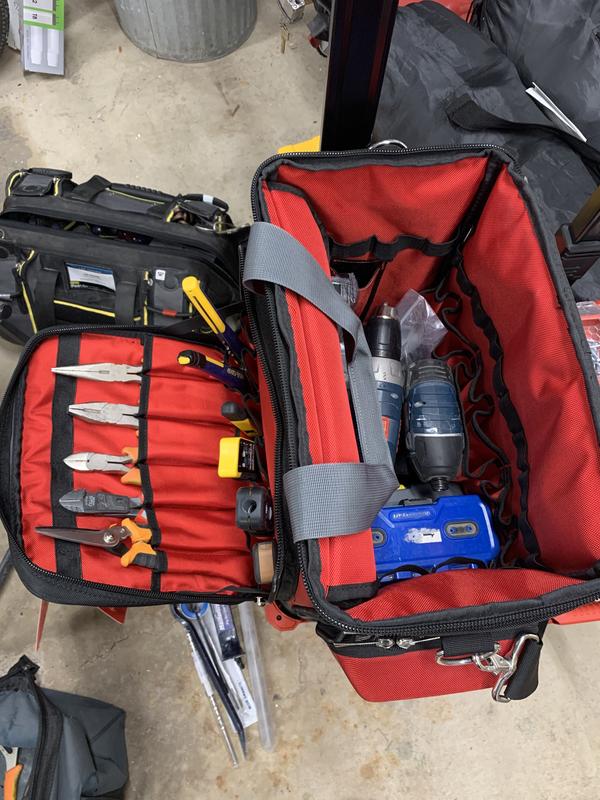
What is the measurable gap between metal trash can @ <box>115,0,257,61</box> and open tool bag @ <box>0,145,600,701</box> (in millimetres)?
1200

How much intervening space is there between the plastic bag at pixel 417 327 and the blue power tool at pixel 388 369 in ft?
0.23

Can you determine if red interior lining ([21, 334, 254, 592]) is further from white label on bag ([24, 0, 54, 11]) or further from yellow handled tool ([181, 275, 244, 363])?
white label on bag ([24, 0, 54, 11])

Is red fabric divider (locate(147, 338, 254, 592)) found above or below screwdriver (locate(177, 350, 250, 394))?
below

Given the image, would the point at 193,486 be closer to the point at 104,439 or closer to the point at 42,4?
the point at 104,439

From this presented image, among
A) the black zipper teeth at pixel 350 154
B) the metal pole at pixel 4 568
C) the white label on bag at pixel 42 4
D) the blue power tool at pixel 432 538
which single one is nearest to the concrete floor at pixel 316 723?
the metal pole at pixel 4 568

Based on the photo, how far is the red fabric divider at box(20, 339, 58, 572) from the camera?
919mm

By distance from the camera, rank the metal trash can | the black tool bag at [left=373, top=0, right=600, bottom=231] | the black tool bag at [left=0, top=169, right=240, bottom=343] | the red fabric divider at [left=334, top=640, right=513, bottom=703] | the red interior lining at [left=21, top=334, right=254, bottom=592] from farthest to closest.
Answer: the metal trash can
the black tool bag at [left=373, top=0, right=600, bottom=231]
the black tool bag at [left=0, top=169, right=240, bottom=343]
the red interior lining at [left=21, top=334, right=254, bottom=592]
the red fabric divider at [left=334, top=640, right=513, bottom=703]

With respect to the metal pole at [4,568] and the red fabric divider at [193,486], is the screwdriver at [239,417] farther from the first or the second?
the metal pole at [4,568]

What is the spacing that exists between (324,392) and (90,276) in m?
0.69

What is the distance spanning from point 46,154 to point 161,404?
4.00 feet

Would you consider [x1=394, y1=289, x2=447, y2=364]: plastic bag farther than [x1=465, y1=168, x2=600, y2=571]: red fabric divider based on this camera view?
Yes

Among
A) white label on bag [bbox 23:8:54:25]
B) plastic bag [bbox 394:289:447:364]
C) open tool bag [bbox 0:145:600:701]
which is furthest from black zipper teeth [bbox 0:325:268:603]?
white label on bag [bbox 23:8:54:25]

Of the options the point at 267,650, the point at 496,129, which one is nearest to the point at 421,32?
the point at 496,129

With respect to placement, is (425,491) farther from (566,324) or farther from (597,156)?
(597,156)
